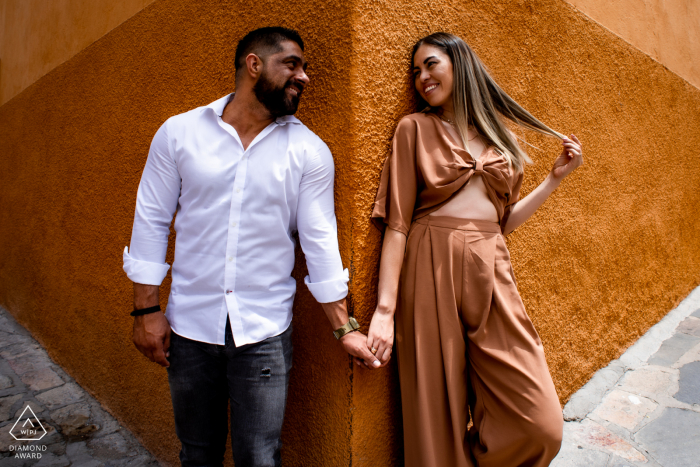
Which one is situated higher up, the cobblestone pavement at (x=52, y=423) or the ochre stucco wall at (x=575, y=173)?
the ochre stucco wall at (x=575, y=173)

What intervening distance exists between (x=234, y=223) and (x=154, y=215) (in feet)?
1.07

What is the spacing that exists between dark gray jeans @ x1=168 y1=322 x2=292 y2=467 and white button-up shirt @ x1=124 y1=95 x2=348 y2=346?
0.20 ft

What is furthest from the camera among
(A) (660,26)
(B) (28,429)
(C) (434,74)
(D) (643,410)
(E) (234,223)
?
(A) (660,26)

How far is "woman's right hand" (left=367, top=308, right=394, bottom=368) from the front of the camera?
5.45ft

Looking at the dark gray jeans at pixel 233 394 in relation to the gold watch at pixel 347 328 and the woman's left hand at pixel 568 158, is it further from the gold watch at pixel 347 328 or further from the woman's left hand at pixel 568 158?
the woman's left hand at pixel 568 158

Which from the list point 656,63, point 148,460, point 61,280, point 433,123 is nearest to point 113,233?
point 61,280

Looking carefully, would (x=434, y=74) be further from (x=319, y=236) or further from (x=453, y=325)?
(x=453, y=325)

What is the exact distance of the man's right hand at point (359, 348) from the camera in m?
1.62

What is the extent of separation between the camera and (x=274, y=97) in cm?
165

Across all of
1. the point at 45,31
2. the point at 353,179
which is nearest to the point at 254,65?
the point at 353,179

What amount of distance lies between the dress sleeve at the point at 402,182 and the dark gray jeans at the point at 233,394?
1.90ft

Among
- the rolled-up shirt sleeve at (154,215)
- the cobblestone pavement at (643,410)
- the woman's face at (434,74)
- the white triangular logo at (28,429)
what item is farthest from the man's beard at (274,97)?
the white triangular logo at (28,429)

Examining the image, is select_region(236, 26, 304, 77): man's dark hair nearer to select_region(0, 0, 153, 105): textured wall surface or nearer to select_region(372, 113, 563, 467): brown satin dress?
select_region(372, 113, 563, 467): brown satin dress

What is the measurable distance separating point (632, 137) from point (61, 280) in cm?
453
